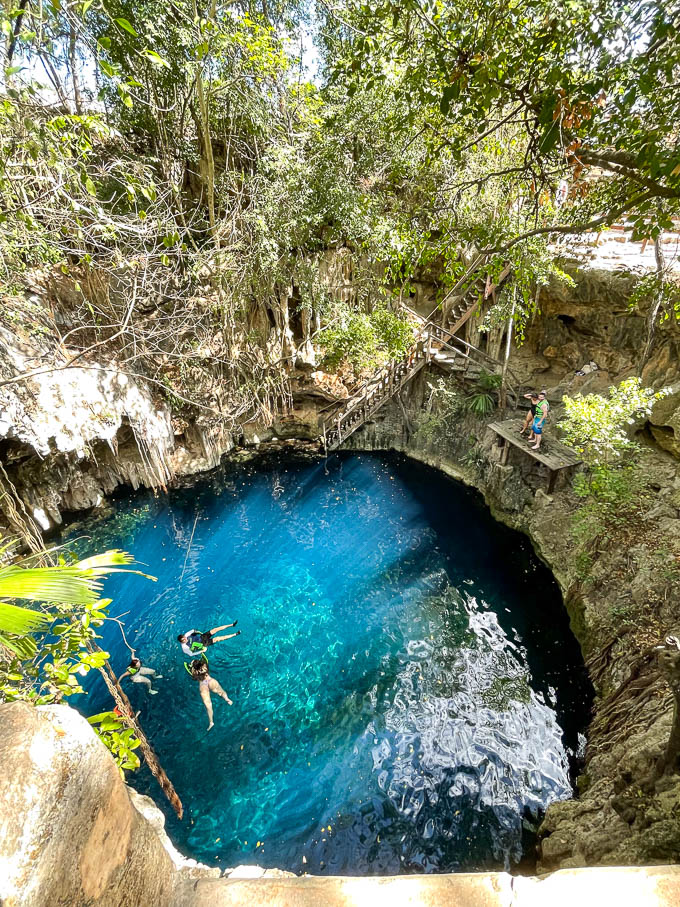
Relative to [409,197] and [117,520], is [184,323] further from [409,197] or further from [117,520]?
[409,197]

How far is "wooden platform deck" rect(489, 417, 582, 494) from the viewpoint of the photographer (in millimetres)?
7864

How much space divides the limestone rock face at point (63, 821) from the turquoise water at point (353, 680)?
4116 millimetres

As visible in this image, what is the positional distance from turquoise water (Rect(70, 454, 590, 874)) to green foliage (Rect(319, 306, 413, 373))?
3756 mm

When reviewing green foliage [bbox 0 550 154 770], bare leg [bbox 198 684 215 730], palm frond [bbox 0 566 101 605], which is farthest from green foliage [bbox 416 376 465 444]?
palm frond [bbox 0 566 101 605]

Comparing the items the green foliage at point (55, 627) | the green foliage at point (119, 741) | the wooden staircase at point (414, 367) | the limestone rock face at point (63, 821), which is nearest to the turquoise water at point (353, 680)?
the wooden staircase at point (414, 367)

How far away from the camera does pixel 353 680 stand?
6.11m

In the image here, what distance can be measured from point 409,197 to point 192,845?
1309 centimetres

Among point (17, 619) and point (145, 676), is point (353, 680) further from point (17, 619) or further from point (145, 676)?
point (17, 619)

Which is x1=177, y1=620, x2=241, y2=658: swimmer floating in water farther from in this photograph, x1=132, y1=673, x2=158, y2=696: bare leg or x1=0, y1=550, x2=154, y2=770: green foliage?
x1=0, y1=550, x2=154, y2=770: green foliage

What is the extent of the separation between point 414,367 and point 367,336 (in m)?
1.74

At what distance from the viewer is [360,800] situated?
15.8ft

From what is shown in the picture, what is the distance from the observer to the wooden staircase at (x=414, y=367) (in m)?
10.8

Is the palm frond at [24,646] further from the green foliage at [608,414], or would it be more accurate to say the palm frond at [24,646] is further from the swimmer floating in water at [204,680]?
the green foliage at [608,414]

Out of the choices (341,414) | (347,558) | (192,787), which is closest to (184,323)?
(341,414)
